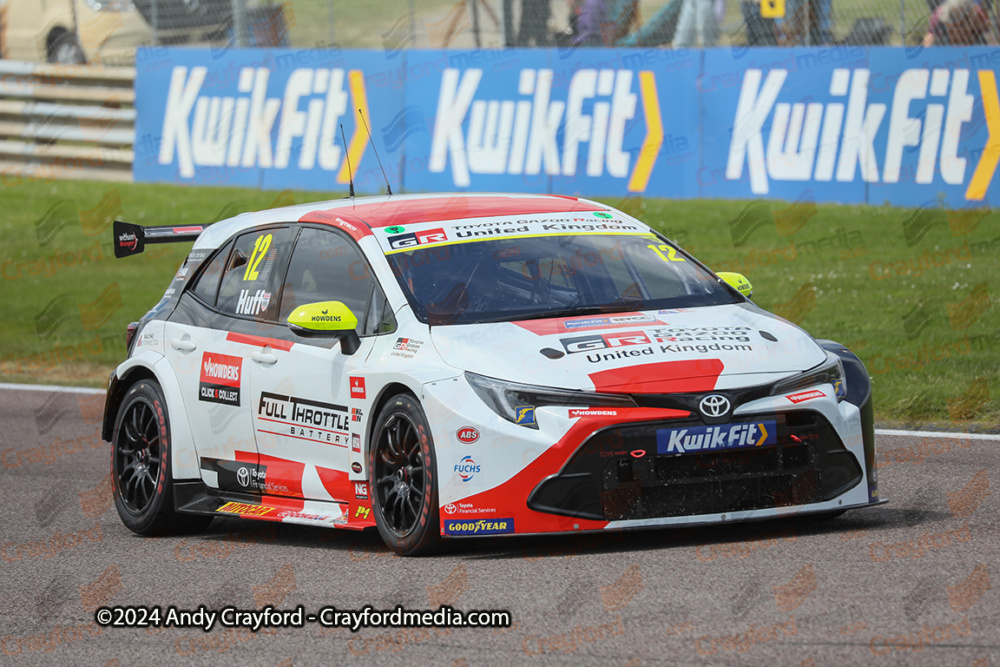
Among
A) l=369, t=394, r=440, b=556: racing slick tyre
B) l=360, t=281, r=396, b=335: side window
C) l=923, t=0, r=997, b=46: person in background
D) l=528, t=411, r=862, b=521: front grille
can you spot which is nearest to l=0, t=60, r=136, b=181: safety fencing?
l=923, t=0, r=997, b=46: person in background

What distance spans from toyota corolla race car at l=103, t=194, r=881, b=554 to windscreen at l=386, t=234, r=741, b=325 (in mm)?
13

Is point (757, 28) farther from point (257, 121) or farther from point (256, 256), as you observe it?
point (256, 256)

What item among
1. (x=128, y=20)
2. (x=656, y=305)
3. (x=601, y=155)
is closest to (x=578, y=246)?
(x=656, y=305)

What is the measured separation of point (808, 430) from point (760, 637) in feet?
5.07

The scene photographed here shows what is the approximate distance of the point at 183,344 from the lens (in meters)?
8.19

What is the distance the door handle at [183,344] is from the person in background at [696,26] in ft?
33.6

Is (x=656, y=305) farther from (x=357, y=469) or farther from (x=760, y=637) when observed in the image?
(x=760, y=637)

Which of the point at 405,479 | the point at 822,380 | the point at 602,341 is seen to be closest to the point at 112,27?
the point at 405,479

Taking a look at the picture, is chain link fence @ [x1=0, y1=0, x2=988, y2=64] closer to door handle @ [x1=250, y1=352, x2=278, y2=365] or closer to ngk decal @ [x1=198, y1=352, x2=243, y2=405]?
ngk decal @ [x1=198, y1=352, x2=243, y2=405]

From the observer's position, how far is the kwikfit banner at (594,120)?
51.4ft

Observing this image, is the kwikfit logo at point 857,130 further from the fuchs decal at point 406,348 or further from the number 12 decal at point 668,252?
the fuchs decal at point 406,348

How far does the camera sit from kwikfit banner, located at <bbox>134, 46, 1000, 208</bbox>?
1567cm

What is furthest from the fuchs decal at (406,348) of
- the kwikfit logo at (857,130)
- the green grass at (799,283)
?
the kwikfit logo at (857,130)

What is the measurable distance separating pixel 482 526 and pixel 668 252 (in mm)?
2065
